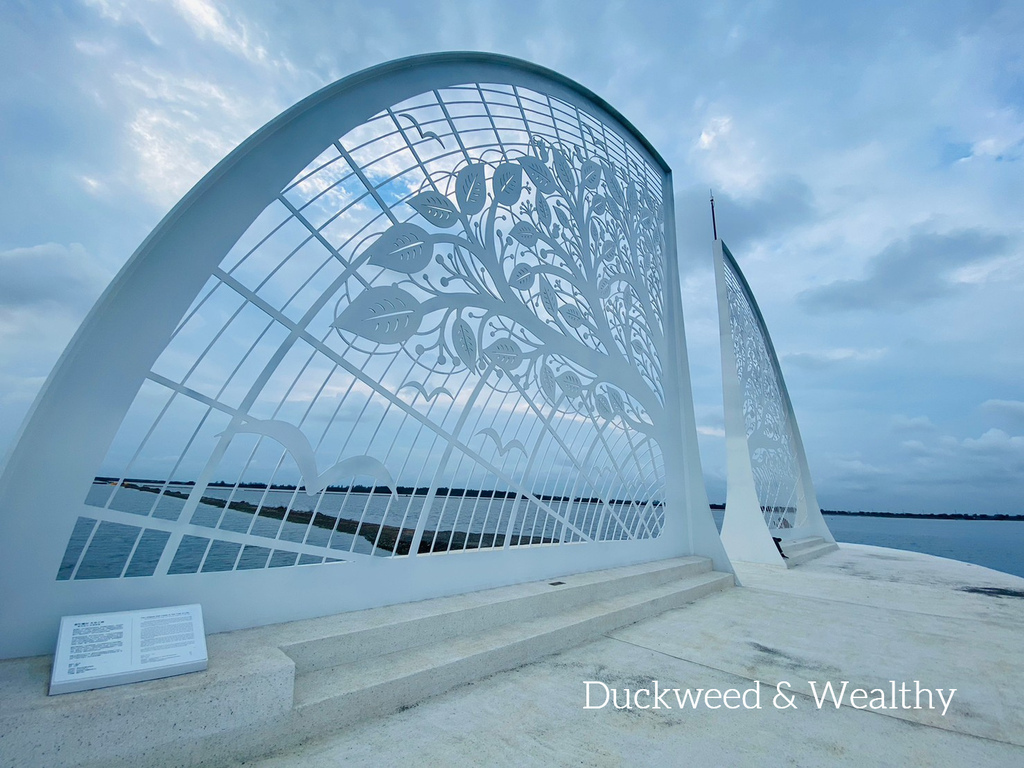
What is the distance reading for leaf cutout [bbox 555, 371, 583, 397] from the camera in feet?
13.6

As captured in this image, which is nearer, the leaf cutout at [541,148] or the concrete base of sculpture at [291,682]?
the concrete base of sculpture at [291,682]

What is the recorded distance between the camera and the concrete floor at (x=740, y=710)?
1833 millimetres

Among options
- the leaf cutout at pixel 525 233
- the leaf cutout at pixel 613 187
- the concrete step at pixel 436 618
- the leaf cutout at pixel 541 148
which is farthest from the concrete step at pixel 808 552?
the leaf cutout at pixel 541 148

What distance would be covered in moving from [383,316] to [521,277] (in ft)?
4.45

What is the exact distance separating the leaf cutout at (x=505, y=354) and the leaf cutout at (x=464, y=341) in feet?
0.50

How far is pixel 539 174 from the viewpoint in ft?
14.1

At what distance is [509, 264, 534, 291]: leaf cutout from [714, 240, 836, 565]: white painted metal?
506cm

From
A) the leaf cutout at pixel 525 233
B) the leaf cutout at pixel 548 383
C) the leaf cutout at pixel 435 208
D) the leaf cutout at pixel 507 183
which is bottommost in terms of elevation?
the leaf cutout at pixel 548 383

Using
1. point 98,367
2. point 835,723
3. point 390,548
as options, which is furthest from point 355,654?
point 835,723

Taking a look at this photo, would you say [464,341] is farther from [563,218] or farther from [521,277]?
[563,218]

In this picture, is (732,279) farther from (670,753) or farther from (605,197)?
(670,753)

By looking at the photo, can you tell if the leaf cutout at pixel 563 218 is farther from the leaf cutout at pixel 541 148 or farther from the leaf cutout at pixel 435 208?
the leaf cutout at pixel 435 208

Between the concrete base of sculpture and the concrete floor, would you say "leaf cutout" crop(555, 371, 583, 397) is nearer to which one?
the concrete base of sculpture

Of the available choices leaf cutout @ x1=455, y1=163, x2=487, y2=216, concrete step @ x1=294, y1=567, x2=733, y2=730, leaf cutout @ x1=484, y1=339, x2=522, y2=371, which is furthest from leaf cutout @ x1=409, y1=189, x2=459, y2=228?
concrete step @ x1=294, y1=567, x2=733, y2=730
